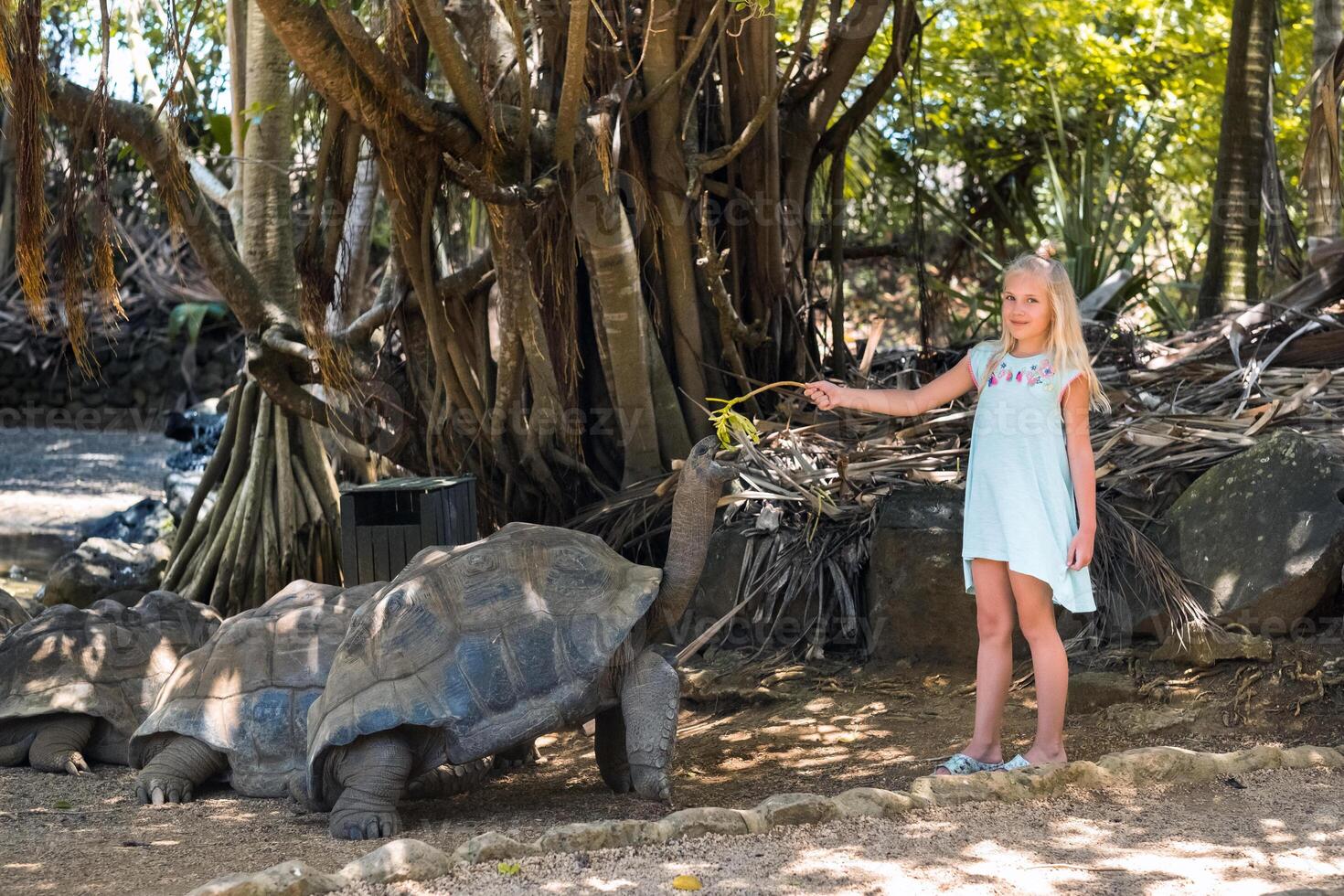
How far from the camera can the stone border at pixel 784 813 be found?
3.11 metres

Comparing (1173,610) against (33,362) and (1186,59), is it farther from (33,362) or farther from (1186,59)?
(33,362)

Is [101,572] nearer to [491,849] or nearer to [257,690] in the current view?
[257,690]

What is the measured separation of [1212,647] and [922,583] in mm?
1247

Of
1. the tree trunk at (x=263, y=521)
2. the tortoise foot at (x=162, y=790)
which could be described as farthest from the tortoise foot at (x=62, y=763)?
the tree trunk at (x=263, y=521)

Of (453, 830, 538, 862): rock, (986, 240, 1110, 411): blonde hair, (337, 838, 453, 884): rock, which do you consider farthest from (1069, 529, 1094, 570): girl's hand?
(337, 838, 453, 884): rock

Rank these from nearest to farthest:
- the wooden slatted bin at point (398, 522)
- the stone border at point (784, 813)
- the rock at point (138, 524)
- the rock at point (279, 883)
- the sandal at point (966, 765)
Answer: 1. the rock at point (279, 883)
2. the stone border at point (784, 813)
3. the sandal at point (966, 765)
4. the wooden slatted bin at point (398, 522)
5. the rock at point (138, 524)

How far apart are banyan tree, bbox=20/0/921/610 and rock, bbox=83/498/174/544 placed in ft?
12.1

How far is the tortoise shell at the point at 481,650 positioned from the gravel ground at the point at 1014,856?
28.8 inches

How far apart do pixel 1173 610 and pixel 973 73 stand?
8.83 meters

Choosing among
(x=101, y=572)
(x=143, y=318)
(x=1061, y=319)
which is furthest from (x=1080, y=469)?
(x=143, y=318)

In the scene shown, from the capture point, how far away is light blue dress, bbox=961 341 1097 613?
13.3 feet

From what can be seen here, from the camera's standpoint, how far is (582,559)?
4.32 m

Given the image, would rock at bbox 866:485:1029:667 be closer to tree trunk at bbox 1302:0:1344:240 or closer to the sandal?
the sandal

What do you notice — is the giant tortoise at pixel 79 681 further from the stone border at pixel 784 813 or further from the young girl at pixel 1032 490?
the young girl at pixel 1032 490
